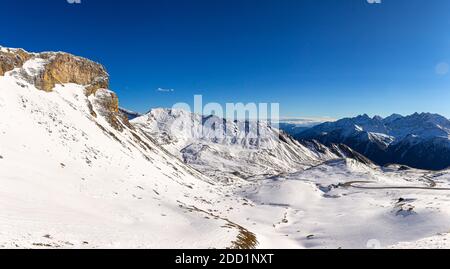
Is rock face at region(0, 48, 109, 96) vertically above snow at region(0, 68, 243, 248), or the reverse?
rock face at region(0, 48, 109, 96)

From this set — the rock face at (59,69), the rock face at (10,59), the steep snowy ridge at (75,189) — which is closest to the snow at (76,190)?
the steep snowy ridge at (75,189)

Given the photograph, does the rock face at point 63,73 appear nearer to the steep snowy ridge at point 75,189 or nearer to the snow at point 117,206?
the steep snowy ridge at point 75,189

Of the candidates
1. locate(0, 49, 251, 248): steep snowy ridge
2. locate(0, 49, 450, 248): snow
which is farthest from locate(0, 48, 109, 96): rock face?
locate(0, 49, 450, 248): snow

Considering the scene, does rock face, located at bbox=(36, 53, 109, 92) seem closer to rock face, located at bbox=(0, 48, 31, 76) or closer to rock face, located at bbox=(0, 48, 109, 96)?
rock face, located at bbox=(0, 48, 109, 96)

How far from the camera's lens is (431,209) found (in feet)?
175

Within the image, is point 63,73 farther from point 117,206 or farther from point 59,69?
point 117,206

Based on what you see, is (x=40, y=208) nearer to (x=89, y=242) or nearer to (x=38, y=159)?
(x=89, y=242)

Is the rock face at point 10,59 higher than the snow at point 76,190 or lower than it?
higher

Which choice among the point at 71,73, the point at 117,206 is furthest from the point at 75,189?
the point at 71,73

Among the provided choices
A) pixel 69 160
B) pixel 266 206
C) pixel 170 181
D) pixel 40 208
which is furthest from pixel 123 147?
pixel 40 208

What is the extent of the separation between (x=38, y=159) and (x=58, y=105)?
37.5 metres

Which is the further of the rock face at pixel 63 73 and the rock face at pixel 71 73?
the rock face at pixel 71 73
